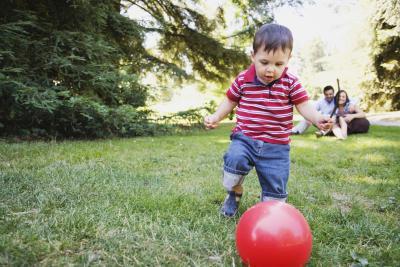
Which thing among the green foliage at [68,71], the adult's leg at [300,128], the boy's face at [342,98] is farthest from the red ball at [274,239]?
the adult's leg at [300,128]

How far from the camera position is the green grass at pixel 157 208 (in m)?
2.50

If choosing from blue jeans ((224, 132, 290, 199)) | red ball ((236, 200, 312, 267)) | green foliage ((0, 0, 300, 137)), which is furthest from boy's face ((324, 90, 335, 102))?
red ball ((236, 200, 312, 267))

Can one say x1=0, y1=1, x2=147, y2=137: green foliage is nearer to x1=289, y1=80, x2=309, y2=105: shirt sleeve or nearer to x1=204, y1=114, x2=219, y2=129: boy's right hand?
x1=204, y1=114, x2=219, y2=129: boy's right hand

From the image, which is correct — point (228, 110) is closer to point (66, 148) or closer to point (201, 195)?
point (201, 195)

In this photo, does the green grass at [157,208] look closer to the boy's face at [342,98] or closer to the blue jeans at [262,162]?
the blue jeans at [262,162]

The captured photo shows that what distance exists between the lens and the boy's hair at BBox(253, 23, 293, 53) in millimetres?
2857

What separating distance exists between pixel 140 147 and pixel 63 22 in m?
3.08

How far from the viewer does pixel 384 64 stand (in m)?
21.1

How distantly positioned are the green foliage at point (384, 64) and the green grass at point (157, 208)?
16055 mm

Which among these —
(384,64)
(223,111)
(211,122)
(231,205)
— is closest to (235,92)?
(223,111)

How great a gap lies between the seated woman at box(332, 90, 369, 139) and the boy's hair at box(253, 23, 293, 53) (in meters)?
7.50

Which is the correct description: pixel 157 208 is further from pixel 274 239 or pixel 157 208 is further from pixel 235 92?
pixel 274 239

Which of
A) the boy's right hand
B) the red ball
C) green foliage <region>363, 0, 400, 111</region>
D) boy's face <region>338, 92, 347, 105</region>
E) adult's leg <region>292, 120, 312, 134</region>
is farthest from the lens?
green foliage <region>363, 0, 400, 111</region>

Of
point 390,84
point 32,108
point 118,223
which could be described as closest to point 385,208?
point 118,223
